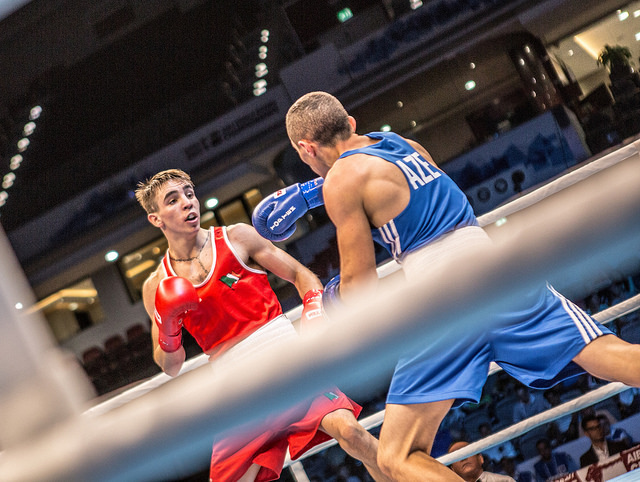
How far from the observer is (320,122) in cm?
132

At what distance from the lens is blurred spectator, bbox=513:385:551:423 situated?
3836mm

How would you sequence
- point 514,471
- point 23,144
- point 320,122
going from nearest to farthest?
1. point 320,122
2. point 514,471
3. point 23,144

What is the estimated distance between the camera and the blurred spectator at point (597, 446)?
3229mm

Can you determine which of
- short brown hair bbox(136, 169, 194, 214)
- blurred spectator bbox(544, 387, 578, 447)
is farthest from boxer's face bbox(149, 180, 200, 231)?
blurred spectator bbox(544, 387, 578, 447)

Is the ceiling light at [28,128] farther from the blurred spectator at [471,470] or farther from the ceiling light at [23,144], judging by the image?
the blurred spectator at [471,470]

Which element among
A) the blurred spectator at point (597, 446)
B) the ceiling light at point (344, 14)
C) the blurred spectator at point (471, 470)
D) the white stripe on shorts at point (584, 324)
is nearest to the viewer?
the white stripe on shorts at point (584, 324)

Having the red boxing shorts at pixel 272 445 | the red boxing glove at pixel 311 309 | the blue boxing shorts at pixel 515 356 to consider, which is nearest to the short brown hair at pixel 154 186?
the red boxing glove at pixel 311 309

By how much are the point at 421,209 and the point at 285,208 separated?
59cm

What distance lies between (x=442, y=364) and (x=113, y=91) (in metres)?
9.35

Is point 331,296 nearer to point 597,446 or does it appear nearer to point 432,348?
point 432,348

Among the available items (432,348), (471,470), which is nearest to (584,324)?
(432,348)

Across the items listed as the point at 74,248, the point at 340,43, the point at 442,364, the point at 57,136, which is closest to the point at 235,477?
the point at 442,364

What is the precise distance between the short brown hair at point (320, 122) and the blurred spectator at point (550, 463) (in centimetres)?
267

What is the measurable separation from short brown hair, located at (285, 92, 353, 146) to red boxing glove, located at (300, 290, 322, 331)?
42 cm
